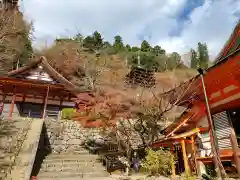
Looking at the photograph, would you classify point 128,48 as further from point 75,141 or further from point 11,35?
point 75,141

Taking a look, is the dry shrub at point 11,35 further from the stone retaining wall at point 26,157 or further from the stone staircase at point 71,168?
the stone staircase at point 71,168

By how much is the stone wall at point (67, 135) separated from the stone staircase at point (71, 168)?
8.98 feet

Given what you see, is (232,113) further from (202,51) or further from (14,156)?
(202,51)

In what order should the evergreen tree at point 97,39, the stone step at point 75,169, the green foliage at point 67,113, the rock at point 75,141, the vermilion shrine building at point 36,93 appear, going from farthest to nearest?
the evergreen tree at point 97,39 < the vermilion shrine building at point 36,93 < the green foliage at point 67,113 < the rock at point 75,141 < the stone step at point 75,169

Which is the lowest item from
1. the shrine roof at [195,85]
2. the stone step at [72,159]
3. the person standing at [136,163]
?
the person standing at [136,163]

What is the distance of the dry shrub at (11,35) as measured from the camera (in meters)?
25.3

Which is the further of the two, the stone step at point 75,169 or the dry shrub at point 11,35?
the dry shrub at point 11,35

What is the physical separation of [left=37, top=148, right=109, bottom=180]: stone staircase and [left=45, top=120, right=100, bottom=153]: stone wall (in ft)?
8.98

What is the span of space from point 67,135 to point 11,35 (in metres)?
17.5

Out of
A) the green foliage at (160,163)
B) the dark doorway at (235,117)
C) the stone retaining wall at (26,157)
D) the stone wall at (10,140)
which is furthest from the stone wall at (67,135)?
the dark doorway at (235,117)

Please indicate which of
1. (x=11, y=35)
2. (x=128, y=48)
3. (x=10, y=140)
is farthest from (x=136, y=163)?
(x=128, y=48)

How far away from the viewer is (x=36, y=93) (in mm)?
23000

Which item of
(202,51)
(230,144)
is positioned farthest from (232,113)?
(202,51)

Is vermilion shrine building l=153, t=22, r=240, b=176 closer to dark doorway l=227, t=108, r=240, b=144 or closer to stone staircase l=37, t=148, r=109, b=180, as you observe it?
dark doorway l=227, t=108, r=240, b=144
